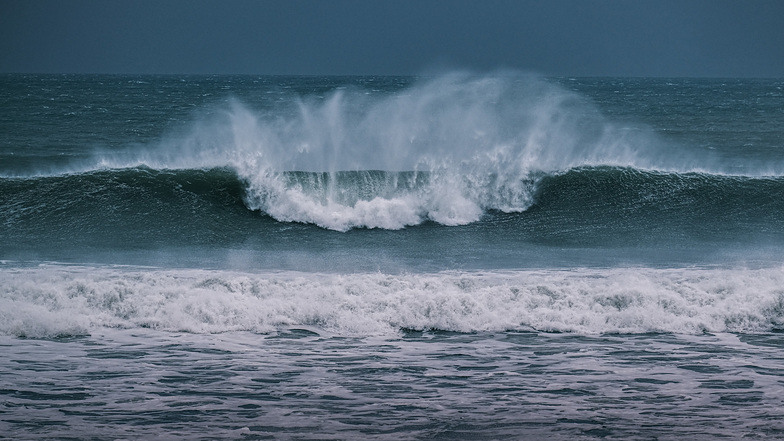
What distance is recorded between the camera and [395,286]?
10930mm

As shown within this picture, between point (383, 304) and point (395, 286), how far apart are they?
605 mm

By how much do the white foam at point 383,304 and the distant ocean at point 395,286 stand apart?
0.04 metres

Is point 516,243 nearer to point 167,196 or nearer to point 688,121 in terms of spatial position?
point 167,196

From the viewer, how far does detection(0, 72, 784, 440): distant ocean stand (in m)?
7.07

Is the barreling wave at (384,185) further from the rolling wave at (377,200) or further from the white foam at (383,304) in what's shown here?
the white foam at (383,304)

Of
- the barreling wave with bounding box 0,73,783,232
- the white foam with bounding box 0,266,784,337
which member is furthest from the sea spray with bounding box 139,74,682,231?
the white foam with bounding box 0,266,784,337

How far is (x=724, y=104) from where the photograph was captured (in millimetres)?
52938

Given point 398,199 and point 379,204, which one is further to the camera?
point 398,199

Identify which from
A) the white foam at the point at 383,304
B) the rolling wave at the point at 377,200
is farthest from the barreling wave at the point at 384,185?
the white foam at the point at 383,304

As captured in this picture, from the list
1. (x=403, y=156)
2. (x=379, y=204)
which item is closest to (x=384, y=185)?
(x=379, y=204)

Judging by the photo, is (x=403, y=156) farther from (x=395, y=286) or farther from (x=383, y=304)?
(x=383, y=304)

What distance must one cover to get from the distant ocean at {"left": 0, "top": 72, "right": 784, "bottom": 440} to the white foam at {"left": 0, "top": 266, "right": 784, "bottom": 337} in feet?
0.13

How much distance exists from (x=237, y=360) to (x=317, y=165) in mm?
10328

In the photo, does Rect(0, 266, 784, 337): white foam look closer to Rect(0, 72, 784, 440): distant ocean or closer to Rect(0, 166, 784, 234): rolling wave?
Rect(0, 72, 784, 440): distant ocean
